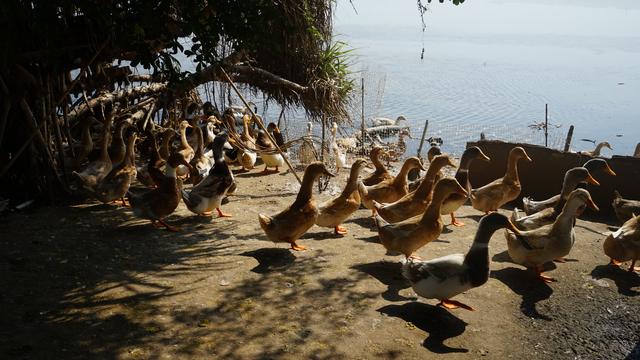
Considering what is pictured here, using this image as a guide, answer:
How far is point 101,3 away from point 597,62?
5523 centimetres

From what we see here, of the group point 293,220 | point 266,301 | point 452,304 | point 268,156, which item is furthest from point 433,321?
point 268,156

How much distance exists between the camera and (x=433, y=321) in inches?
243

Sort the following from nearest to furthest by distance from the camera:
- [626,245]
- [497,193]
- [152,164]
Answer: [626,245], [497,193], [152,164]

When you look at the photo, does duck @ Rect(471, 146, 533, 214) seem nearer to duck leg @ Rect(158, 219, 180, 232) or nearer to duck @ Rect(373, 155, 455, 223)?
duck @ Rect(373, 155, 455, 223)

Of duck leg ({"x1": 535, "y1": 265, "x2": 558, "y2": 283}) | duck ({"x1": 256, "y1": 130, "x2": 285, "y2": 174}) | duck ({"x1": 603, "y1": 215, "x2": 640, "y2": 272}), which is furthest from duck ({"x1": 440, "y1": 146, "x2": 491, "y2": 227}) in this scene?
duck ({"x1": 256, "y1": 130, "x2": 285, "y2": 174})

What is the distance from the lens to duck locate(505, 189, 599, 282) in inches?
288

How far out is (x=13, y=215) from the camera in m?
8.91

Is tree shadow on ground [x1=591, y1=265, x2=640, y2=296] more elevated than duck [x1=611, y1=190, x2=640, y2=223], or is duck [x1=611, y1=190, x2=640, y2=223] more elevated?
duck [x1=611, y1=190, x2=640, y2=223]

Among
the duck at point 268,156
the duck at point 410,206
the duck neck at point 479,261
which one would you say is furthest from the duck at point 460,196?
the duck at point 268,156

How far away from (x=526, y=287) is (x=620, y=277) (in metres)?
1.47

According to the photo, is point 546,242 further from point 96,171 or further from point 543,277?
point 96,171

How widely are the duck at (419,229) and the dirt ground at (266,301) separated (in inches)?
14.4

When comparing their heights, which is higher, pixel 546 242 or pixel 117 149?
pixel 117 149

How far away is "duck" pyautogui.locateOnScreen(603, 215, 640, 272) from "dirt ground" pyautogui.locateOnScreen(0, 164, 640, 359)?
8.9 inches
